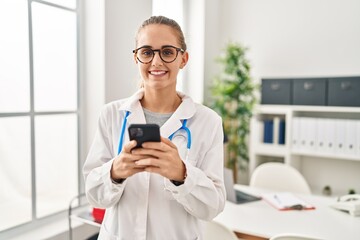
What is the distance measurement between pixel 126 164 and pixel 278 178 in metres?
1.96

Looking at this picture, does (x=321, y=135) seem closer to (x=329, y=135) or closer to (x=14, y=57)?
(x=329, y=135)

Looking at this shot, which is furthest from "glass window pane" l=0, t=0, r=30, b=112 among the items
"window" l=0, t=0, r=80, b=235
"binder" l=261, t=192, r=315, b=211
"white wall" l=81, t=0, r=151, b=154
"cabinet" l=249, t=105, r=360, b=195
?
"cabinet" l=249, t=105, r=360, b=195

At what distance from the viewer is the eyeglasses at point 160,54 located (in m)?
1.07

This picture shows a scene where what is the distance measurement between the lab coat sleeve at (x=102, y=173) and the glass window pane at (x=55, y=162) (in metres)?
1.01

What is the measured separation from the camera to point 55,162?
2.10 metres

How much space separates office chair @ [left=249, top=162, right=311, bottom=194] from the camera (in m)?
2.54

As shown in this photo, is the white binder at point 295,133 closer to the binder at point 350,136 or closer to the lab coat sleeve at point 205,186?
the binder at point 350,136

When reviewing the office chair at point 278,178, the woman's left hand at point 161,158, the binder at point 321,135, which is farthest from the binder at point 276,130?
the woman's left hand at point 161,158

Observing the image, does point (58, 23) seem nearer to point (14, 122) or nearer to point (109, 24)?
point (109, 24)

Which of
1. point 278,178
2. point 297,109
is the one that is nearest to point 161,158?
point 278,178

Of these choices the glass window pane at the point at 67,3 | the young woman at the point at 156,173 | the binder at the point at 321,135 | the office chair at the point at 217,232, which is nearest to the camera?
the young woman at the point at 156,173

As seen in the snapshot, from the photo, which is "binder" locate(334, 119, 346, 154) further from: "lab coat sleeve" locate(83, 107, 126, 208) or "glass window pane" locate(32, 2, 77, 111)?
"lab coat sleeve" locate(83, 107, 126, 208)

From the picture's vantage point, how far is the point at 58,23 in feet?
6.78

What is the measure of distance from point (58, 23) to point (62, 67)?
0.28 meters
